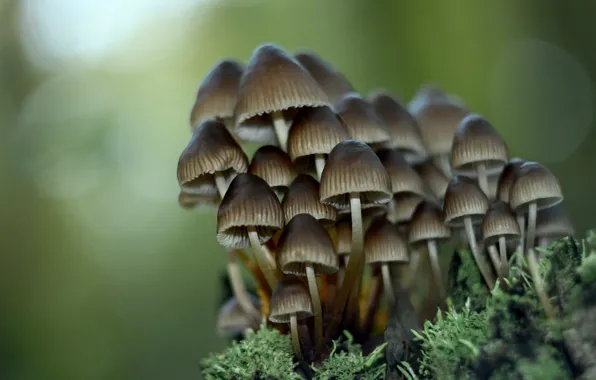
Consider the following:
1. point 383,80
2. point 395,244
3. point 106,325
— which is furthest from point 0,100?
point 395,244

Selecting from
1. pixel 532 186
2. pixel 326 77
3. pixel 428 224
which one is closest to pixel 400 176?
pixel 428 224

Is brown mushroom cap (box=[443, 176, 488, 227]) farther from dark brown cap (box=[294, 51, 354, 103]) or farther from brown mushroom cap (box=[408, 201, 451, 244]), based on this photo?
dark brown cap (box=[294, 51, 354, 103])

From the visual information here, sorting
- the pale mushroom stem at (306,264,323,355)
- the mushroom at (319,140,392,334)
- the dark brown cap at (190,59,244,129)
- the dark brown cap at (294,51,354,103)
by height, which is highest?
the dark brown cap at (294,51,354,103)

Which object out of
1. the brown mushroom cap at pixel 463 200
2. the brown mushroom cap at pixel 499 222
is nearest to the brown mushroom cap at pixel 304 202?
the brown mushroom cap at pixel 463 200

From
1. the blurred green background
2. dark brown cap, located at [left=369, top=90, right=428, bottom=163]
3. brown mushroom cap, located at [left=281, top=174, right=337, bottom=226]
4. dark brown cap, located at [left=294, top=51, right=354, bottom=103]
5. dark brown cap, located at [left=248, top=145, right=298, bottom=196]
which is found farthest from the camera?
the blurred green background

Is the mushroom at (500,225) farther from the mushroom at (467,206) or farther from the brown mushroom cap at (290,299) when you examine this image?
the brown mushroom cap at (290,299)

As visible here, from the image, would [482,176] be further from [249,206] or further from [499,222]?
[249,206]

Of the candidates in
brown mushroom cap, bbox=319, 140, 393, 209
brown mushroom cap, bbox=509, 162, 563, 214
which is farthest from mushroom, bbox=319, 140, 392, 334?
brown mushroom cap, bbox=509, 162, 563, 214
